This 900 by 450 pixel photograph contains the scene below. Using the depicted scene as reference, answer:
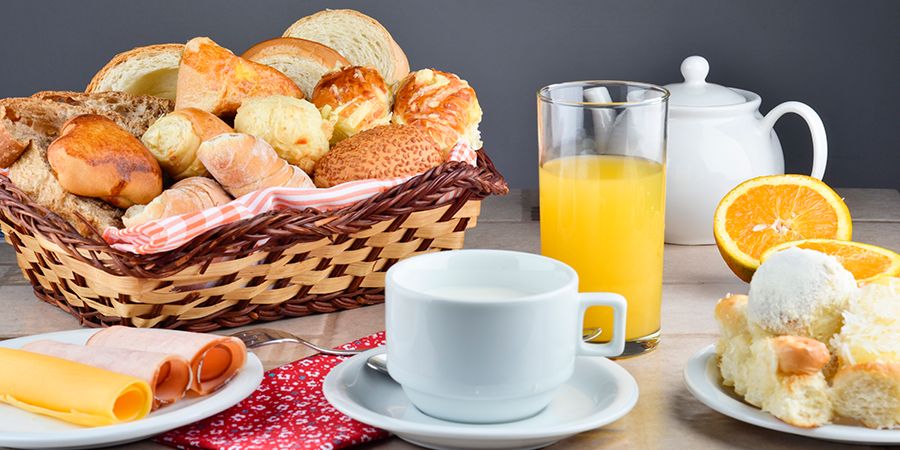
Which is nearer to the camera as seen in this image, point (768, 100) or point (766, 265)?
point (766, 265)

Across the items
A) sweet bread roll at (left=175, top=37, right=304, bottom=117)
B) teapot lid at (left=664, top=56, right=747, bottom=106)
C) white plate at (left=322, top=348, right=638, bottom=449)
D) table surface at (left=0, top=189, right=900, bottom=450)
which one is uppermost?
sweet bread roll at (left=175, top=37, right=304, bottom=117)

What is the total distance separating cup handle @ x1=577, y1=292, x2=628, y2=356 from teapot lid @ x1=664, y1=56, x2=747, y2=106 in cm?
70

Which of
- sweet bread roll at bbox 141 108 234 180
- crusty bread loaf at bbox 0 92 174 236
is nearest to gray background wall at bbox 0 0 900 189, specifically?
crusty bread loaf at bbox 0 92 174 236

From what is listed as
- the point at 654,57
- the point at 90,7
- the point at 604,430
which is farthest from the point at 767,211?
the point at 90,7

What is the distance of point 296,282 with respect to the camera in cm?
90

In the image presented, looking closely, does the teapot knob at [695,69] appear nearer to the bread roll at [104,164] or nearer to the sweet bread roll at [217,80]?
the sweet bread roll at [217,80]

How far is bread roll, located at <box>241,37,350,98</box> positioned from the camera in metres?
1.26

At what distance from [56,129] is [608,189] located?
70cm

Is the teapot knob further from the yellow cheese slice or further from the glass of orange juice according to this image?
the yellow cheese slice

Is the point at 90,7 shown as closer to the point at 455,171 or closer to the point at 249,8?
the point at 249,8

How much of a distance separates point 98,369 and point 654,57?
5.32ft

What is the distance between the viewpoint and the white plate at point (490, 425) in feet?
1.73

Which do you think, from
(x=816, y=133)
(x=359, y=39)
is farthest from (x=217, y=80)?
(x=816, y=133)

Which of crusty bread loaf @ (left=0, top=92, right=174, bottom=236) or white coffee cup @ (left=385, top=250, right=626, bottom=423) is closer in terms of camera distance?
white coffee cup @ (left=385, top=250, right=626, bottom=423)
